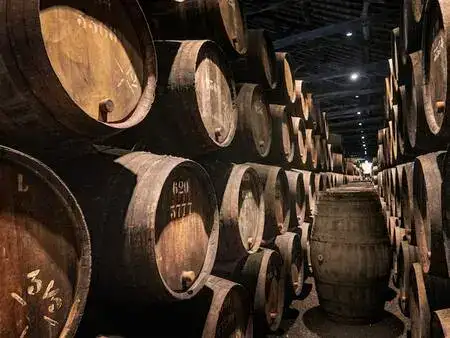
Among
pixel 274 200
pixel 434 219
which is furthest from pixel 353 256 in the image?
pixel 434 219

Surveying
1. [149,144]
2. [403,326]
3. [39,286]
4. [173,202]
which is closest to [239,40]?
[149,144]

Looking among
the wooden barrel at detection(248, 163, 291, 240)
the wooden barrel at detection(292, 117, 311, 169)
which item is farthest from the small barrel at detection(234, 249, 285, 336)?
the wooden barrel at detection(292, 117, 311, 169)

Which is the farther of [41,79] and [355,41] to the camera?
[355,41]

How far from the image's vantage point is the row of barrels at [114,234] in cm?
103

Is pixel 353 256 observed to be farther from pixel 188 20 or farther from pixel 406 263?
pixel 188 20

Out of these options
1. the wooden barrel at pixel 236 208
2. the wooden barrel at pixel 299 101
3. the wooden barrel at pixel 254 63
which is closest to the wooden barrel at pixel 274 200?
the wooden barrel at pixel 236 208

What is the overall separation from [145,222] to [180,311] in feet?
3.06

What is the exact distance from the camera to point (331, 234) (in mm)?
3818

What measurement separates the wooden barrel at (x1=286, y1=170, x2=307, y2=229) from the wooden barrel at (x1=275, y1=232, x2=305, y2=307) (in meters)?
0.33

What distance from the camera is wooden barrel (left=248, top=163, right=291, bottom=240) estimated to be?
3.76 metres

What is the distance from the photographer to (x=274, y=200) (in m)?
3.76

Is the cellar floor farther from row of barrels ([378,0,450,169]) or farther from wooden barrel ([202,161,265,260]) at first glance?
row of barrels ([378,0,450,169])

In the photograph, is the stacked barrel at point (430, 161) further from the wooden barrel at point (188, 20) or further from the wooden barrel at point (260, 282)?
the wooden barrel at point (188, 20)

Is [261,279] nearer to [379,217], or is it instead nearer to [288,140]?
[379,217]
